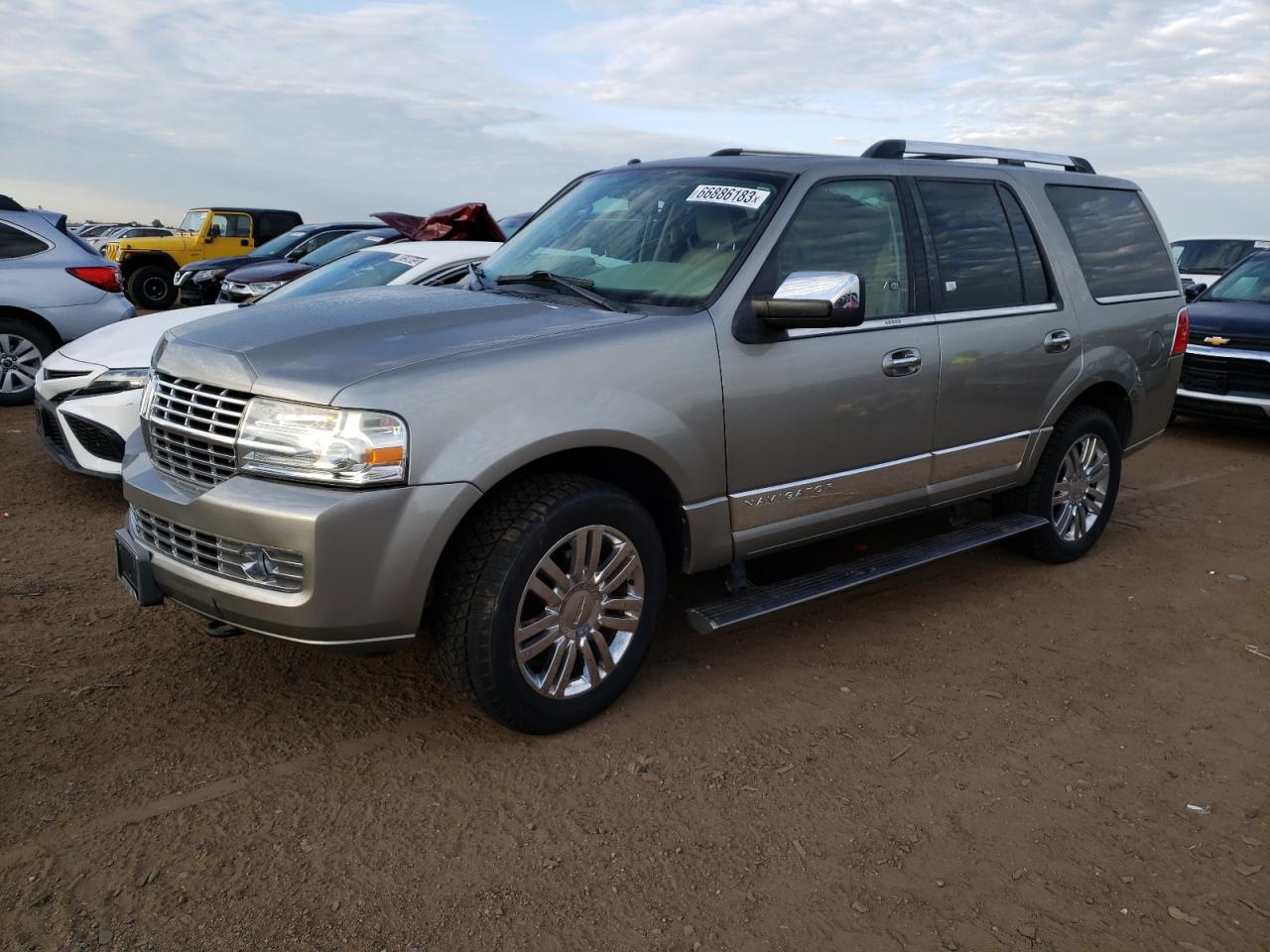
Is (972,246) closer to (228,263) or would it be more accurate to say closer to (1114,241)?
(1114,241)

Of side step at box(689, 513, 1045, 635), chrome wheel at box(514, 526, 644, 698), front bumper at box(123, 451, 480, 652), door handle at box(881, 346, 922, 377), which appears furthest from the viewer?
door handle at box(881, 346, 922, 377)

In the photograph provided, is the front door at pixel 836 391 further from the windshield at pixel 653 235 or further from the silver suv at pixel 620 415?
the windshield at pixel 653 235

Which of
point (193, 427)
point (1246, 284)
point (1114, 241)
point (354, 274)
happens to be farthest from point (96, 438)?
point (1246, 284)

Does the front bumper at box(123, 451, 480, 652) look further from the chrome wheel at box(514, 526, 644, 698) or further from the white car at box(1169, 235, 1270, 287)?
the white car at box(1169, 235, 1270, 287)

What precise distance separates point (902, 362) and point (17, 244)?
7.65 m

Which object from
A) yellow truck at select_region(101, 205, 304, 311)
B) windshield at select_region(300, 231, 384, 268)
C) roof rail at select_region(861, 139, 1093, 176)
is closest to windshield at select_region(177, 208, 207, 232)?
yellow truck at select_region(101, 205, 304, 311)

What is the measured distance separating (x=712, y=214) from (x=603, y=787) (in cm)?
214

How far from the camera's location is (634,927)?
8.50 feet

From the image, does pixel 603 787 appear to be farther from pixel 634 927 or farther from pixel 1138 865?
pixel 1138 865

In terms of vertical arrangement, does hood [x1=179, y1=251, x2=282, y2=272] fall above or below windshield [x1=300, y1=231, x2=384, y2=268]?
below

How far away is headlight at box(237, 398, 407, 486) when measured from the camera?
2879 mm

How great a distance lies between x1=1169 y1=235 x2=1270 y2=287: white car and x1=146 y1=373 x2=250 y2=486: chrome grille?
13271mm

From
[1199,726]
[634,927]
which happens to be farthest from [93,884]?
[1199,726]

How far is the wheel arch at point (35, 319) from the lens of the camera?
27.0 ft
